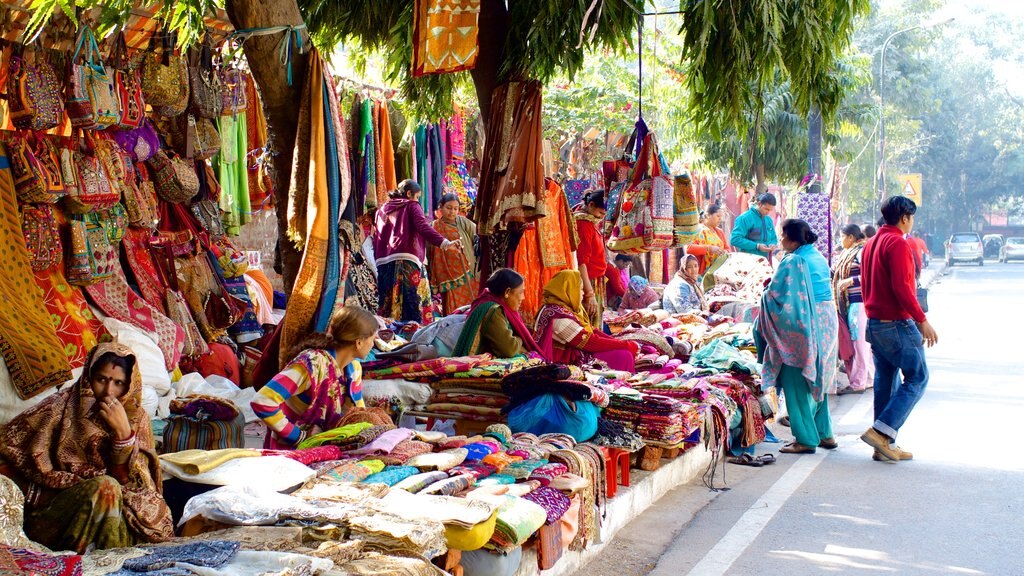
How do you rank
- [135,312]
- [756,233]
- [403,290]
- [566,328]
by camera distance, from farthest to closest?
[756,233], [403,290], [566,328], [135,312]

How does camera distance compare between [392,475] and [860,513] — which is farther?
[860,513]

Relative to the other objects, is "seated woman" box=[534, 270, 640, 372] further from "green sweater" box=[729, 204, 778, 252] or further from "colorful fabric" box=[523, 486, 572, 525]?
"green sweater" box=[729, 204, 778, 252]

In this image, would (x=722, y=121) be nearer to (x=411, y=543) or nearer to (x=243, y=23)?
(x=243, y=23)

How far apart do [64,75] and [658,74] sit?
545 inches

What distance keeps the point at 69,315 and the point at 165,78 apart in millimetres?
1834

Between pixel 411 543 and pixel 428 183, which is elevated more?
pixel 428 183

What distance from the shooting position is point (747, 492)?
292 inches

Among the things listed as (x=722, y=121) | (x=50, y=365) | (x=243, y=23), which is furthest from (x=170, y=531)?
(x=722, y=121)

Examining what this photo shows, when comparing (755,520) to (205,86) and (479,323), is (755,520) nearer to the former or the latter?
(479,323)

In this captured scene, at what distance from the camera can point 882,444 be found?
825 cm

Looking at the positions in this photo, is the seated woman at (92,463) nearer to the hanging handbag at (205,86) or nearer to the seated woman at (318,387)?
the seated woman at (318,387)

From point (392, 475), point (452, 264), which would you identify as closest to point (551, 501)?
point (392, 475)

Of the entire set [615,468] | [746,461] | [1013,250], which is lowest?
[746,461]

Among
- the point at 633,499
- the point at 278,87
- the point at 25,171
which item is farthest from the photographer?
the point at 25,171
